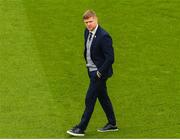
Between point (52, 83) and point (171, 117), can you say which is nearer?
point (171, 117)

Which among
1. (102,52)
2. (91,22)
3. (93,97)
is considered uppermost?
(91,22)

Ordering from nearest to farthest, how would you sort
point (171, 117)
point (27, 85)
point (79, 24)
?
point (171, 117) → point (27, 85) → point (79, 24)

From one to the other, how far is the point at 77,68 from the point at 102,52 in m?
3.68

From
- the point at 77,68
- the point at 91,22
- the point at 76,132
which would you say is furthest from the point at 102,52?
the point at 77,68

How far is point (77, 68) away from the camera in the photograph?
15859mm

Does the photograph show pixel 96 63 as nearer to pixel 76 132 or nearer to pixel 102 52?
pixel 102 52

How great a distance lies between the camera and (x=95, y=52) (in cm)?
1223

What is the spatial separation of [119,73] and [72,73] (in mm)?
1051

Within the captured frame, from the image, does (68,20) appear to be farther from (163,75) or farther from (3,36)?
(163,75)

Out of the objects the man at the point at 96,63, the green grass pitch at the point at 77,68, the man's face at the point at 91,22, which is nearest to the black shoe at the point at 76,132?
the man at the point at 96,63

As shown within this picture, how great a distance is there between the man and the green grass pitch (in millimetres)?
429

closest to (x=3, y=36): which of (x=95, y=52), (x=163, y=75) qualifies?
(x=163, y=75)

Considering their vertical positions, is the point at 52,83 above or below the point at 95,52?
below

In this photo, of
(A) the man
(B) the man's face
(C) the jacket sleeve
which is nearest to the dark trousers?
(A) the man
